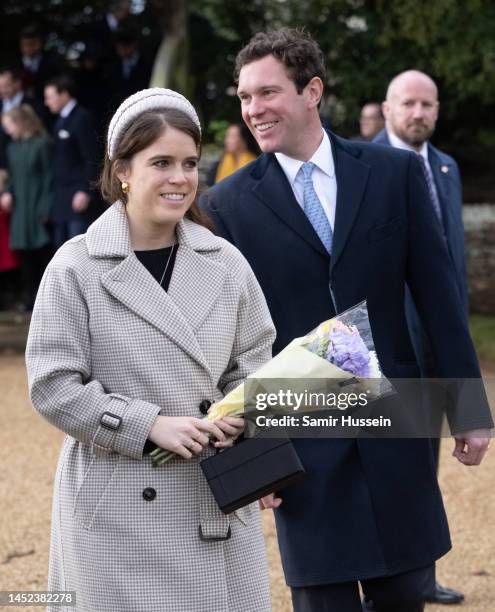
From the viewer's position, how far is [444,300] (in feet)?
13.3

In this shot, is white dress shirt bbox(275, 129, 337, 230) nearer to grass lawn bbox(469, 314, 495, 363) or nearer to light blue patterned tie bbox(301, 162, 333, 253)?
light blue patterned tie bbox(301, 162, 333, 253)

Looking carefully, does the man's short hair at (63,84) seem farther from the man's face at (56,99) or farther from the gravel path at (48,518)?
the gravel path at (48,518)

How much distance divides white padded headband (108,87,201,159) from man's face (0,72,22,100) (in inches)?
382

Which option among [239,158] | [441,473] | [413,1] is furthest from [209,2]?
[441,473]

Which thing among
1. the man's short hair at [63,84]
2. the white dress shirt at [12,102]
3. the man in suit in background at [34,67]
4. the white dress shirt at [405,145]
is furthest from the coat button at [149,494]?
the man in suit in background at [34,67]

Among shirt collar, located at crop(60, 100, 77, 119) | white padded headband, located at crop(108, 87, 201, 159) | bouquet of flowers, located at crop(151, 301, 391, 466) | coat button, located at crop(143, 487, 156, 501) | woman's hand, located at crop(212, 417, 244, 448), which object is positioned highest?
white padded headband, located at crop(108, 87, 201, 159)

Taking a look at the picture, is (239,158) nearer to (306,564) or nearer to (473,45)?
(473,45)

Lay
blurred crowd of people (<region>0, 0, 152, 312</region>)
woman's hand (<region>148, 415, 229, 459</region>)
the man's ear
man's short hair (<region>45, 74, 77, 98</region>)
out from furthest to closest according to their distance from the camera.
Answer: blurred crowd of people (<region>0, 0, 152, 312</region>)
man's short hair (<region>45, 74, 77, 98</region>)
the man's ear
woman's hand (<region>148, 415, 229, 459</region>)

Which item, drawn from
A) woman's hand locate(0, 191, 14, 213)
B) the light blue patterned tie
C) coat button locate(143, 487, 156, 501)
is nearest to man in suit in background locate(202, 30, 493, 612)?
the light blue patterned tie

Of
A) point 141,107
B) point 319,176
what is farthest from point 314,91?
point 141,107

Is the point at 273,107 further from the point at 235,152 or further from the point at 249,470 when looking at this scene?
the point at 235,152

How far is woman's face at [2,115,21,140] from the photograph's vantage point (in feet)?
40.9

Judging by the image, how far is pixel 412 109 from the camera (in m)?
6.32

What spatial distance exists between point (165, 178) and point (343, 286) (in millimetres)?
854
